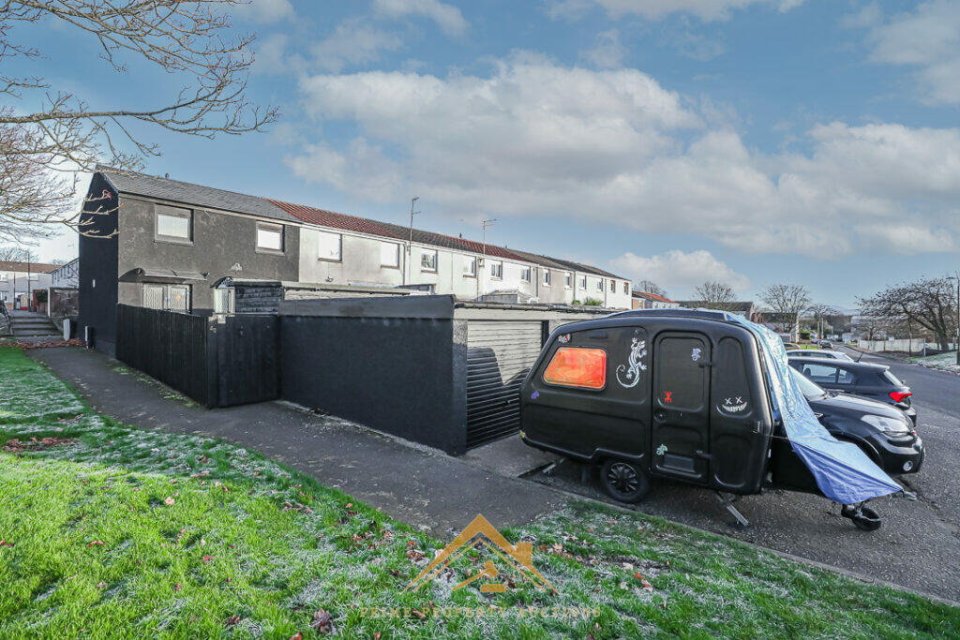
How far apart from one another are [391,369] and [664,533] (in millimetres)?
4997

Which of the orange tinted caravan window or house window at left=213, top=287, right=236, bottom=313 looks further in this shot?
house window at left=213, top=287, right=236, bottom=313

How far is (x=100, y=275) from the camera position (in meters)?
17.8

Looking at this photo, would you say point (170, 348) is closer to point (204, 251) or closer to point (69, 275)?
point (204, 251)

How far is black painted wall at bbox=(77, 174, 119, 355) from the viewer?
16453 mm

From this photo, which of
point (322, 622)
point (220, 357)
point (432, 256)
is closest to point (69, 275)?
point (432, 256)

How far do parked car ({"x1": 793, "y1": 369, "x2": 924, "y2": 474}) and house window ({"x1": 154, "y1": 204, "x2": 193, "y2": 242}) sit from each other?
67.3 feet

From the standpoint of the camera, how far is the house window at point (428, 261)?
28.3 m

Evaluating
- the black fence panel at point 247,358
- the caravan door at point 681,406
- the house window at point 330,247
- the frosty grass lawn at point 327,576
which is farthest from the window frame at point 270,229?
the caravan door at point 681,406

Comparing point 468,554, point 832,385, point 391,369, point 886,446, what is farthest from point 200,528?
point 832,385

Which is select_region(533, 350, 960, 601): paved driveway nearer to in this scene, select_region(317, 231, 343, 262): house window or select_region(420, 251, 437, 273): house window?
select_region(317, 231, 343, 262): house window

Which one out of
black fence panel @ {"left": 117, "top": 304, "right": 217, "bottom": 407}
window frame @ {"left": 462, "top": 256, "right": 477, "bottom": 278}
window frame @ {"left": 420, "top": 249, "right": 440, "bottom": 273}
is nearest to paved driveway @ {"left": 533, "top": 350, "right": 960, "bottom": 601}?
black fence panel @ {"left": 117, "top": 304, "right": 217, "bottom": 407}

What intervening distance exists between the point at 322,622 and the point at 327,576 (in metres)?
0.54

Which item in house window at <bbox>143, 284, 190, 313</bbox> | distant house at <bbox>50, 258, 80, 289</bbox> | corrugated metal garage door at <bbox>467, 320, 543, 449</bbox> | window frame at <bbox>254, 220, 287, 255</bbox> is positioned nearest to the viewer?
corrugated metal garage door at <bbox>467, 320, 543, 449</bbox>

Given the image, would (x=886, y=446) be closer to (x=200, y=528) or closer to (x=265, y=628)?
(x=265, y=628)
